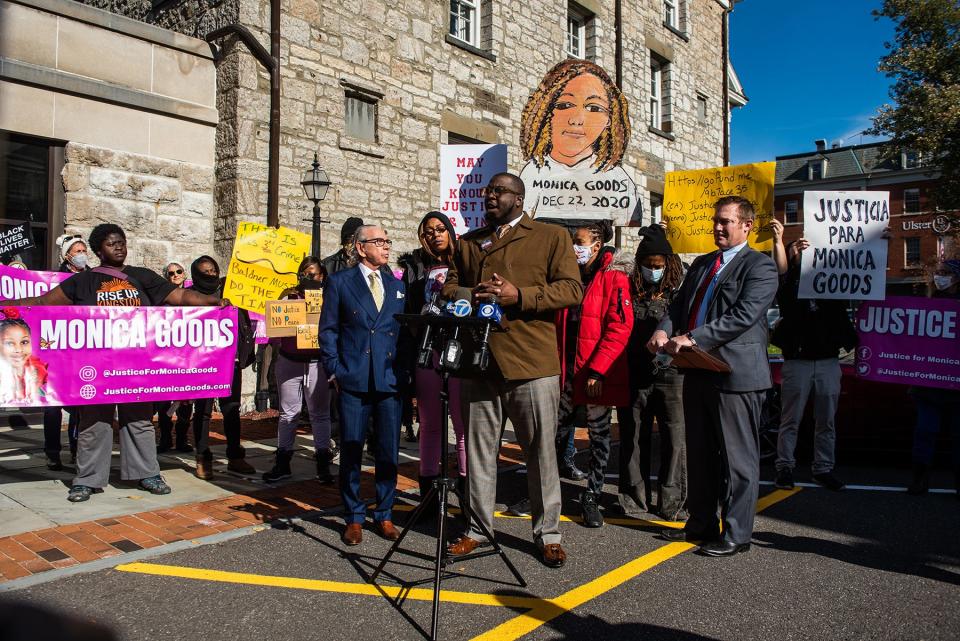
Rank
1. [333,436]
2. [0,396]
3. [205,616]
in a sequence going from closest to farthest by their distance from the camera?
[205,616] < [0,396] < [333,436]

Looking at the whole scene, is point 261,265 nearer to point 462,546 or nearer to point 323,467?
point 323,467

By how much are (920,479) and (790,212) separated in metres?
58.4

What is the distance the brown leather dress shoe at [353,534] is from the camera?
456cm

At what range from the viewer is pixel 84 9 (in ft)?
30.0

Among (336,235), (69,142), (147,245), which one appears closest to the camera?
(69,142)

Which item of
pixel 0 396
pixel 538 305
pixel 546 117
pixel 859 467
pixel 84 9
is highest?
pixel 84 9

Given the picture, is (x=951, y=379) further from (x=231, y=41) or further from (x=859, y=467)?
(x=231, y=41)

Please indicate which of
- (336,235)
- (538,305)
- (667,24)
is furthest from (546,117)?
(667,24)

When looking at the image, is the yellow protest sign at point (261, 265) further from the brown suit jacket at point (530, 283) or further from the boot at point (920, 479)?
the boot at point (920, 479)

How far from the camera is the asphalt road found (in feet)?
10.9

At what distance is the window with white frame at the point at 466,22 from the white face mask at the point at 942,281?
9737 millimetres

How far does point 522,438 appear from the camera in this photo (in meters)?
4.32

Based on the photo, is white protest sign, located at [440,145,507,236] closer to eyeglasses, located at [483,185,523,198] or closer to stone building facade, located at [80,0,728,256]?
eyeglasses, located at [483,185,523,198]

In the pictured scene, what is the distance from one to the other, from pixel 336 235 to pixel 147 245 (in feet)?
9.13
